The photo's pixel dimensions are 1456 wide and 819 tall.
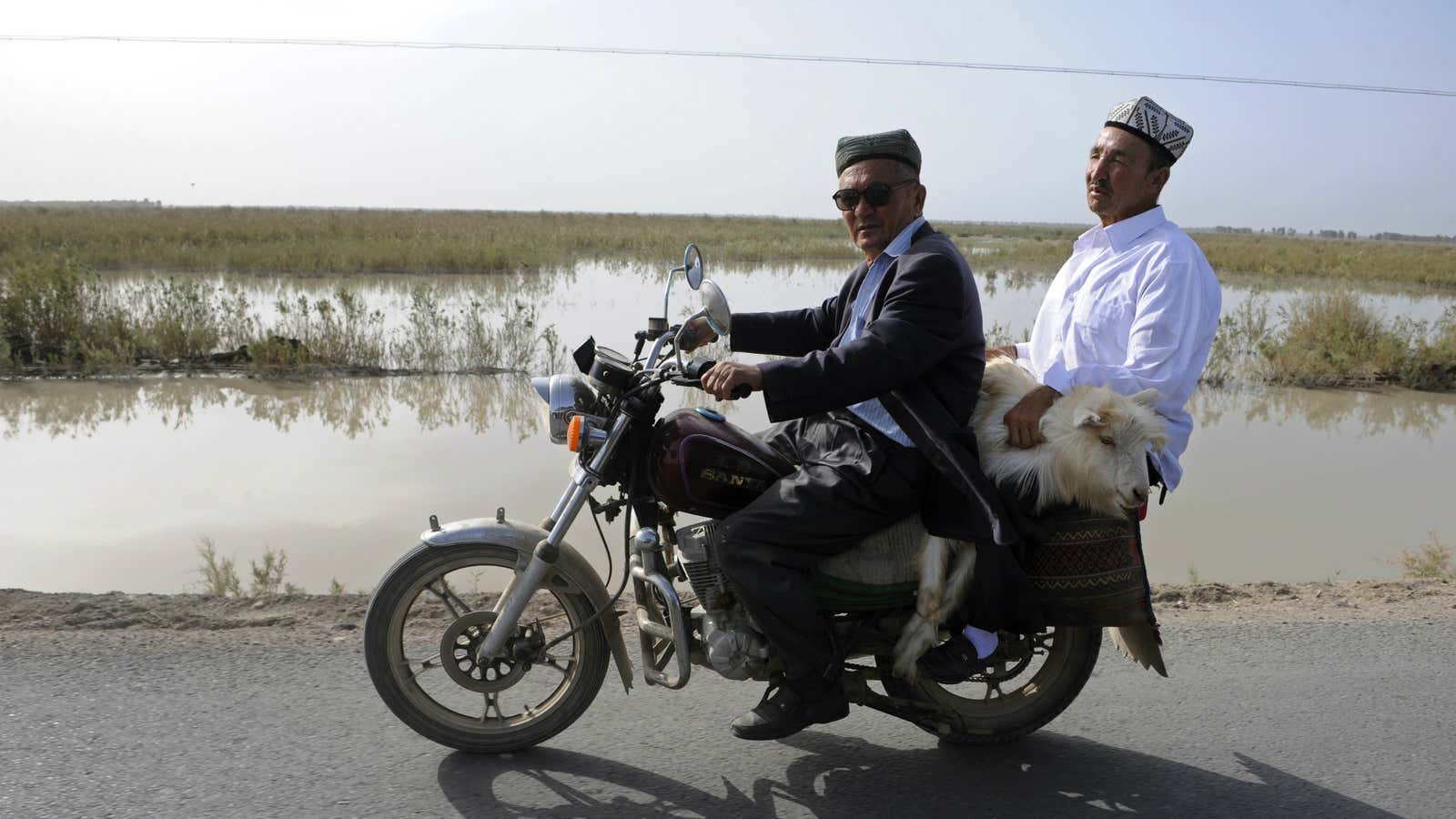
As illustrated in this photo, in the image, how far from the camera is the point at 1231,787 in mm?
3314

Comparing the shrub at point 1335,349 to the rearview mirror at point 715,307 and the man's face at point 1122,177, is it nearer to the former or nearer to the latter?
the man's face at point 1122,177

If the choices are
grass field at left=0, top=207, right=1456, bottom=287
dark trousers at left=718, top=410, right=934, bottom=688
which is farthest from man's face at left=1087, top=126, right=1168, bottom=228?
grass field at left=0, top=207, right=1456, bottom=287

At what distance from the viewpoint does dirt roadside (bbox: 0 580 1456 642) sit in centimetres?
451

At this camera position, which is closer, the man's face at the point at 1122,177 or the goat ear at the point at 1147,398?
the goat ear at the point at 1147,398

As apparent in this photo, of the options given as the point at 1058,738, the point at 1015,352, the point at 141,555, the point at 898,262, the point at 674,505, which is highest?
the point at 898,262

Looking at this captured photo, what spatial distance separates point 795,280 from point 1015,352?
23.1 meters

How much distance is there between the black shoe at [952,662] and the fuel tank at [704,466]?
0.76m

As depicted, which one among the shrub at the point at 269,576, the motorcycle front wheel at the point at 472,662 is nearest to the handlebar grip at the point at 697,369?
the motorcycle front wheel at the point at 472,662

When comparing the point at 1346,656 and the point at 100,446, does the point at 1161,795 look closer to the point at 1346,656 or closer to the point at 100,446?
the point at 1346,656

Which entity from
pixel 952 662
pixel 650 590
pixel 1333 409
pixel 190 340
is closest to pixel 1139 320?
pixel 952 662

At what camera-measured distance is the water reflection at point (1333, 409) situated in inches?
448

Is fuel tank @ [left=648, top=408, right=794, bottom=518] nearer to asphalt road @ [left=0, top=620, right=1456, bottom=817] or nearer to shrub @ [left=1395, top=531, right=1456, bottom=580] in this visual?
asphalt road @ [left=0, top=620, right=1456, bottom=817]

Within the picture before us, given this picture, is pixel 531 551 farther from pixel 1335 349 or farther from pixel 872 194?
pixel 1335 349

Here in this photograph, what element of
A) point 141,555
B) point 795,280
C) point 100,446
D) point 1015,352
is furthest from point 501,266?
point 1015,352
